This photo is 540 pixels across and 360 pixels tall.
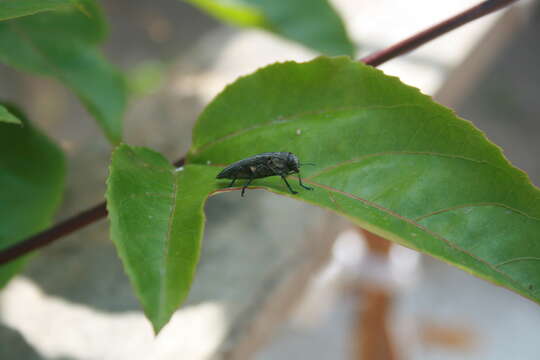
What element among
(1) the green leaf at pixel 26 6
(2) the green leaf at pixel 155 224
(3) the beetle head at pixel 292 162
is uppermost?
(1) the green leaf at pixel 26 6

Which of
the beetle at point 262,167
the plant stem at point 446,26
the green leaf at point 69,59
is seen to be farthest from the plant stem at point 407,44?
the green leaf at point 69,59

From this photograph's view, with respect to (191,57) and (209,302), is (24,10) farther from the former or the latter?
(191,57)

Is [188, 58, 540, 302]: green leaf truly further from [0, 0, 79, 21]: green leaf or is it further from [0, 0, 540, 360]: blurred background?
[0, 0, 540, 360]: blurred background

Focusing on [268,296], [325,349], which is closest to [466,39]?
[268,296]

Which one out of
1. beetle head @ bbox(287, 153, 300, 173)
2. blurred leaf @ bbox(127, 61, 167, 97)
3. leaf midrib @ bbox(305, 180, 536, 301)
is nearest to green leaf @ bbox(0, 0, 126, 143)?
beetle head @ bbox(287, 153, 300, 173)

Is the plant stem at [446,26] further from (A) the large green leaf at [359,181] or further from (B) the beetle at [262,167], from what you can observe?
(B) the beetle at [262,167]
